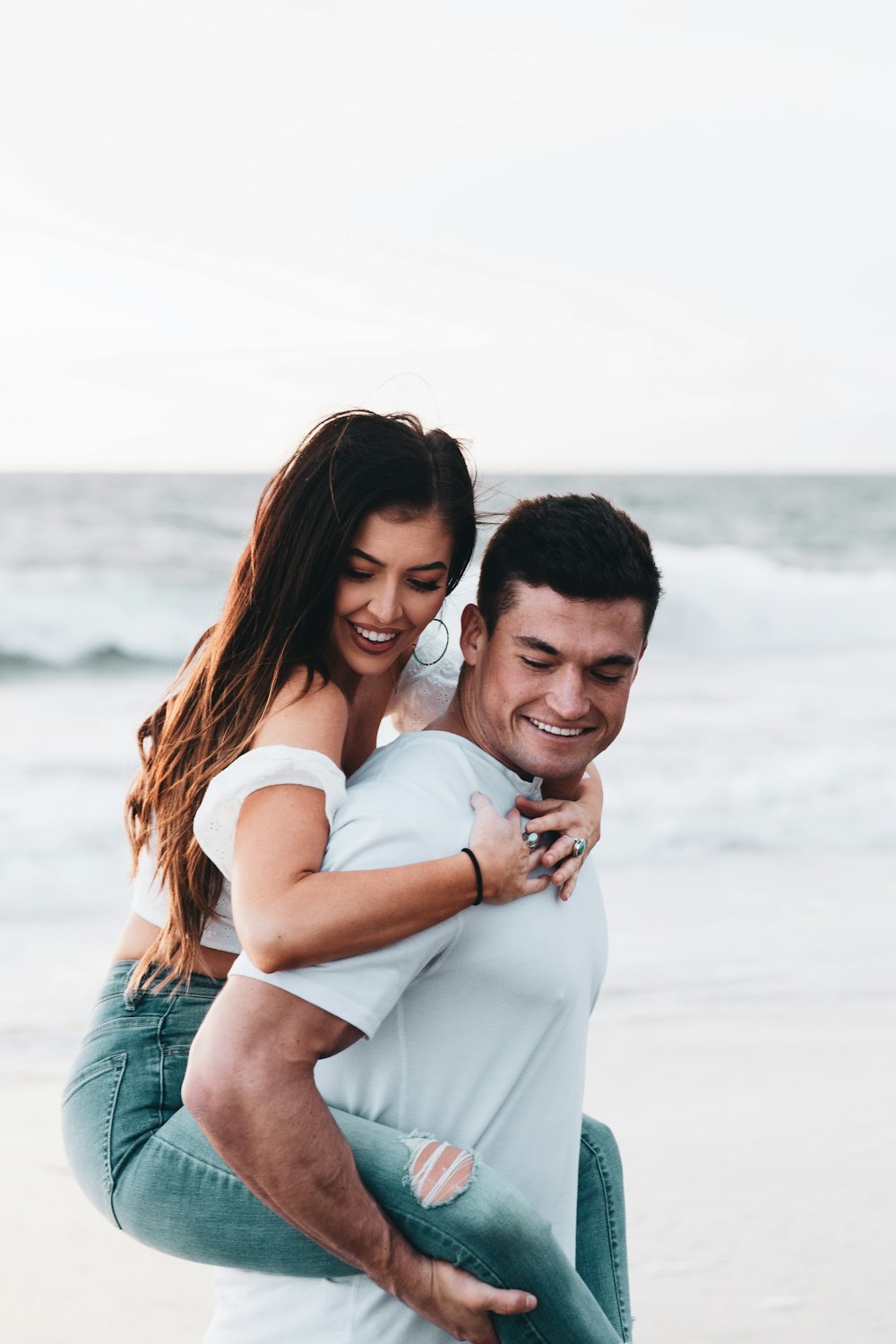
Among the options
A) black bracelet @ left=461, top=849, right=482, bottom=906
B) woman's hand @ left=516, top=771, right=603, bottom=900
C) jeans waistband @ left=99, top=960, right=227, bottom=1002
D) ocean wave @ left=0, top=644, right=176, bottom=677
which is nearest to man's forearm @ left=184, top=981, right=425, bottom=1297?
black bracelet @ left=461, top=849, right=482, bottom=906

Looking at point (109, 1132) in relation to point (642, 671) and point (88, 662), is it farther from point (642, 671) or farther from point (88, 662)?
point (88, 662)

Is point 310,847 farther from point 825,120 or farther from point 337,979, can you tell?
point 825,120

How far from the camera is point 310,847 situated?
202 cm

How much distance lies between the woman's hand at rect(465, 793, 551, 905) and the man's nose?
236mm

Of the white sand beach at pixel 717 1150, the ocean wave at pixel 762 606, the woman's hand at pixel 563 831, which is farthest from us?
the ocean wave at pixel 762 606

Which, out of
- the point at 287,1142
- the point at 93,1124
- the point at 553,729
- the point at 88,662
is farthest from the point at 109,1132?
the point at 88,662

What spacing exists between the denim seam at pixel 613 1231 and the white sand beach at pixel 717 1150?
4.17ft

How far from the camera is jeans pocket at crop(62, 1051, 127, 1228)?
236cm

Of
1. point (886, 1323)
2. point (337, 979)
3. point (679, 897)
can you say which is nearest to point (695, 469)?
point (679, 897)

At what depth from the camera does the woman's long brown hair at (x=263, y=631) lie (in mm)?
2473

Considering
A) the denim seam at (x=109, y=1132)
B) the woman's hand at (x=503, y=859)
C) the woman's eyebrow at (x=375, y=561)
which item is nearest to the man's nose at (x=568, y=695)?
the woman's hand at (x=503, y=859)

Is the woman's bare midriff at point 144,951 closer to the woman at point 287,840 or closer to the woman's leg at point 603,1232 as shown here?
the woman at point 287,840

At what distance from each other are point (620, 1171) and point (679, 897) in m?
4.91

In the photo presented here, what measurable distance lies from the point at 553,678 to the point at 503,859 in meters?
0.40
